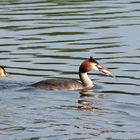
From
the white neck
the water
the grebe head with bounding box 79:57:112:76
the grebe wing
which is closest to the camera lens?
the water

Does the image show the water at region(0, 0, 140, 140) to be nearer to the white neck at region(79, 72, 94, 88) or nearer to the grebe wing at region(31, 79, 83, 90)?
the grebe wing at region(31, 79, 83, 90)

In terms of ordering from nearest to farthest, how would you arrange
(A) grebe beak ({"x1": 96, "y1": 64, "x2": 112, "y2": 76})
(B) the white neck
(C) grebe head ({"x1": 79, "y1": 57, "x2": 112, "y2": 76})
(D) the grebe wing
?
1. (D) the grebe wing
2. (B) the white neck
3. (A) grebe beak ({"x1": 96, "y1": 64, "x2": 112, "y2": 76})
4. (C) grebe head ({"x1": 79, "y1": 57, "x2": 112, "y2": 76})

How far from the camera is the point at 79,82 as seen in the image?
64.6 feet

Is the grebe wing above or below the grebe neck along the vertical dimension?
above

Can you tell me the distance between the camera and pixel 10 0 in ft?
114

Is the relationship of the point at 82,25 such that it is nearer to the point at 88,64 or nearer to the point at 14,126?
the point at 88,64

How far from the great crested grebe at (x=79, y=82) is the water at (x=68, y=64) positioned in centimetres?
19

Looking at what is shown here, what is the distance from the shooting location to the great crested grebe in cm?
1853

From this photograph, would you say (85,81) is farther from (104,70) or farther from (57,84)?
(57,84)

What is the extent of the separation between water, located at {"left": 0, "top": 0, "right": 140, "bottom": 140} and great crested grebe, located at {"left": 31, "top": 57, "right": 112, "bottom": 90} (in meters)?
0.19

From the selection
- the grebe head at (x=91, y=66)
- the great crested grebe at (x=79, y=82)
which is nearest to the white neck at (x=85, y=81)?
the great crested grebe at (x=79, y=82)

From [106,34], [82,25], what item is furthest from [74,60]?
[82,25]

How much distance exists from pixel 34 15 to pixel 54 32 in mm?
4012

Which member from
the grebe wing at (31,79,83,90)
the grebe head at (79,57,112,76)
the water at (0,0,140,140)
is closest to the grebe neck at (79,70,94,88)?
the grebe head at (79,57,112,76)
